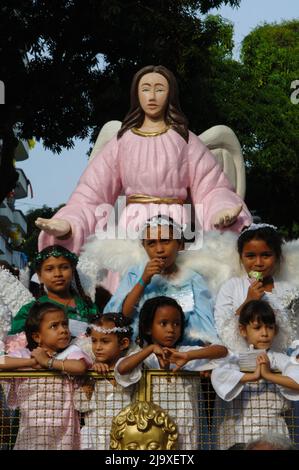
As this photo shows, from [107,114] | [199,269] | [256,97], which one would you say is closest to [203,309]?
[199,269]

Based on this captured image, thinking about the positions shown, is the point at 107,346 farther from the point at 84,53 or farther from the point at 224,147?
the point at 84,53

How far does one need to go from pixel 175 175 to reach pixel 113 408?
2.88 metres

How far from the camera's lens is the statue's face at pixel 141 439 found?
16.8 feet

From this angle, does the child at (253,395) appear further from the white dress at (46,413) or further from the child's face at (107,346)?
the white dress at (46,413)

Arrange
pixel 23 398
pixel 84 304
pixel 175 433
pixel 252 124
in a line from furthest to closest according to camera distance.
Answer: pixel 252 124 → pixel 84 304 → pixel 23 398 → pixel 175 433

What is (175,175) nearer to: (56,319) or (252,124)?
(56,319)

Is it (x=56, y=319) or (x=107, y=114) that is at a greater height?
(x=107, y=114)

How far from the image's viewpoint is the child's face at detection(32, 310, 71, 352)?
5992 mm

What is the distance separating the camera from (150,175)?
8.09 metres

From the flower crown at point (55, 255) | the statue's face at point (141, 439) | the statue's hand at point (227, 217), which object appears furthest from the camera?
the statue's hand at point (227, 217)

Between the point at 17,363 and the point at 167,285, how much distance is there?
53.1 inches

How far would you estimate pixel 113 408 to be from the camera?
18.3ft

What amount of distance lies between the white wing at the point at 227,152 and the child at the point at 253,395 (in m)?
3.38

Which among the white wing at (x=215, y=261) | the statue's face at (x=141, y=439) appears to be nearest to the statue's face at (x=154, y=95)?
the white wing at (x=215, y=261)
